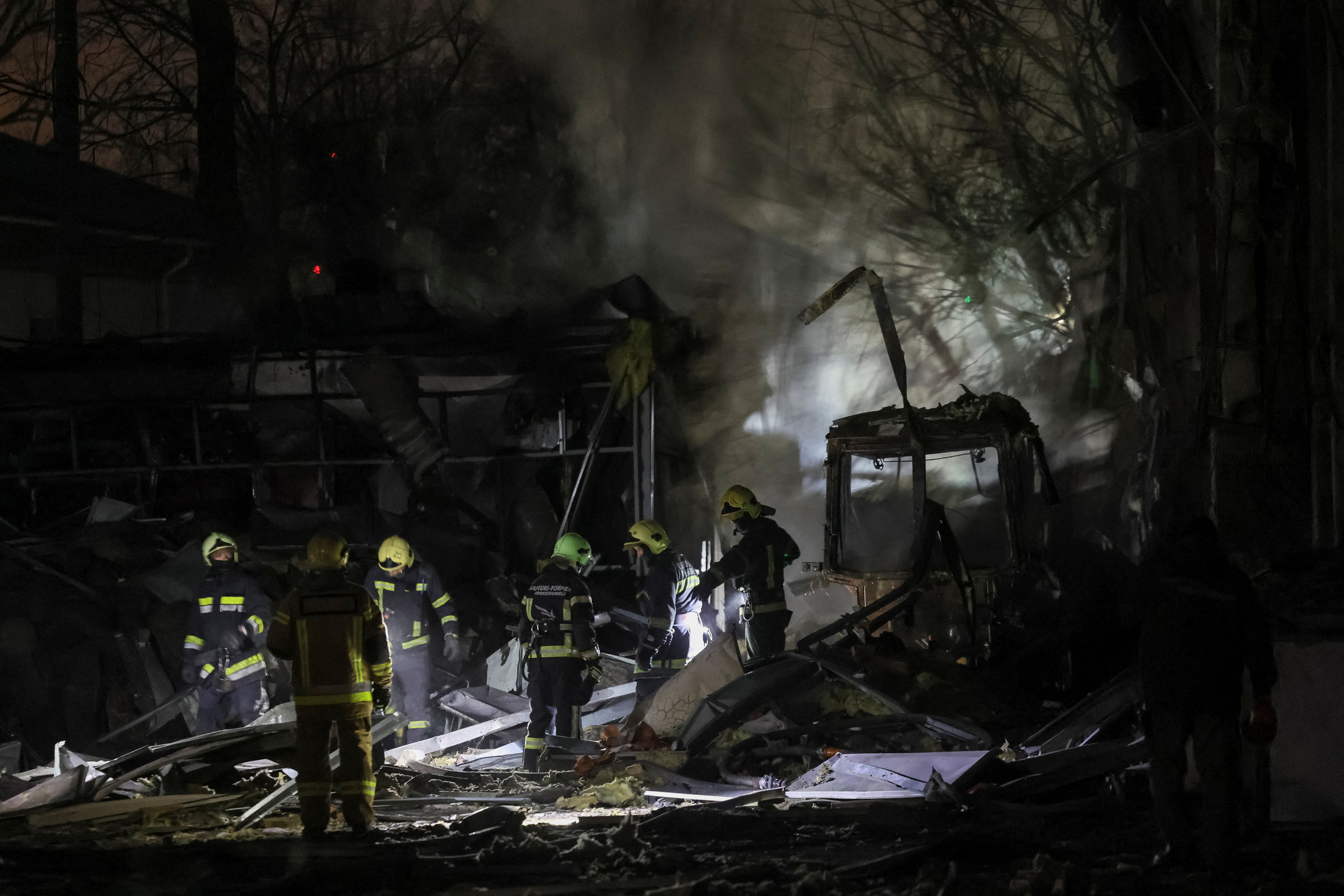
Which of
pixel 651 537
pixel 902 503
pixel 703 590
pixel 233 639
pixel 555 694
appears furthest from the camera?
pixel 902 503

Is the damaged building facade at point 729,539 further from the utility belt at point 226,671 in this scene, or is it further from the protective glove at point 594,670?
the utility belt at point 226,671

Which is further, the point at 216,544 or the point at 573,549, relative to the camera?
the point at 216,544

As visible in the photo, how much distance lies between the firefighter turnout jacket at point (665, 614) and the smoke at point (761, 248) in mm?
3858

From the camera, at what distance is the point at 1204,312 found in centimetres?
812

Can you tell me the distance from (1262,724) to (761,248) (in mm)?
11784

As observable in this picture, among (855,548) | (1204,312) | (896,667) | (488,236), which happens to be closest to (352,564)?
(855,548)

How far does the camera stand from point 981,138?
15922 mm

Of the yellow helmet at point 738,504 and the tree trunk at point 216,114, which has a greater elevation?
the tree trunk at point 216,114

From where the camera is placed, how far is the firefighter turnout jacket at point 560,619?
27.3 ft

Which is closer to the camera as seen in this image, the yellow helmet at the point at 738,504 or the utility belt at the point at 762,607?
the utility belt at the point at 762,607

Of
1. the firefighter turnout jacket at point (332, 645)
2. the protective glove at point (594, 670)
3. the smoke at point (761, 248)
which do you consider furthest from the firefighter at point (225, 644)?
the smoke at point (761, 248)

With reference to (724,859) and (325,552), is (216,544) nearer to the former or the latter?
(325,552)

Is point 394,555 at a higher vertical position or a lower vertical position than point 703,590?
higher

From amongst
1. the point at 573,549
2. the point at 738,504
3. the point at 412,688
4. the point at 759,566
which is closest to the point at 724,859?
the point at 573,549
